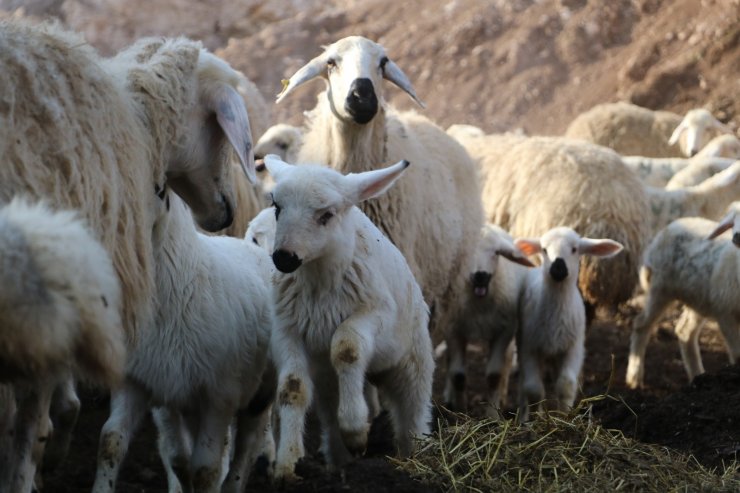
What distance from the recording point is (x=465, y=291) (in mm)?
9594

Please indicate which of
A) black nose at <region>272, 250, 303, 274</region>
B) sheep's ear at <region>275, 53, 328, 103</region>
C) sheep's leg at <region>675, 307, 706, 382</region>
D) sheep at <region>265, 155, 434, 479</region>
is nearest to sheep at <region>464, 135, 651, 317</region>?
sheep's leg at <region>675, 307, 706, 382</region>

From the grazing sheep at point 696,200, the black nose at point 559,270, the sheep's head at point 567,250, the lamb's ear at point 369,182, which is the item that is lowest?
the black nose at point 559,270

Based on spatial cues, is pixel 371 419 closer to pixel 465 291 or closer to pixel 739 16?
pixel 465 291

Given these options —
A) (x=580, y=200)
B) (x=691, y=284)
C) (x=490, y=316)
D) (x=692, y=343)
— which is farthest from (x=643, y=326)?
(x=490, y=316)

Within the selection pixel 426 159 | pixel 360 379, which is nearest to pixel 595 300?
pixel 426 159

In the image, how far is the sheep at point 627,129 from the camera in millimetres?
16328

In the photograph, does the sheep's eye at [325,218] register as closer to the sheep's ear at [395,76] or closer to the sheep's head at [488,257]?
the sheep's ear at [395,76]

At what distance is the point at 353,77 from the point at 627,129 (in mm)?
9342

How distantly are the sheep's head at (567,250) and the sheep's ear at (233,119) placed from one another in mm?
3879

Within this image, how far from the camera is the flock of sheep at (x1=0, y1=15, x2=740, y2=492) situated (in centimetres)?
375

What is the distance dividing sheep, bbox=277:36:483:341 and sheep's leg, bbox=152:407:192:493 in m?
2.50

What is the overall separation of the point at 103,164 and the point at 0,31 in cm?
59

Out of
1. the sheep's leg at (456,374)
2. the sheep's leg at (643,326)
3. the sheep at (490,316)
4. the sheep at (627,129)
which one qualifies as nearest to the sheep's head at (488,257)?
the sheep at (490,316)

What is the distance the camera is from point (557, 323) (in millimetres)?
8820
